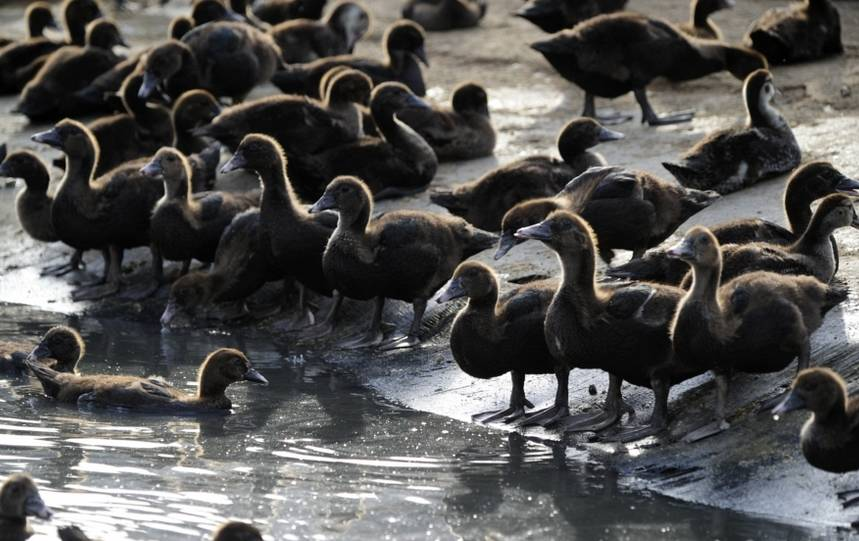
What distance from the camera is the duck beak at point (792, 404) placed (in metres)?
8.16

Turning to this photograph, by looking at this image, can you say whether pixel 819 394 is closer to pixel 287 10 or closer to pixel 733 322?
pixel 733 322

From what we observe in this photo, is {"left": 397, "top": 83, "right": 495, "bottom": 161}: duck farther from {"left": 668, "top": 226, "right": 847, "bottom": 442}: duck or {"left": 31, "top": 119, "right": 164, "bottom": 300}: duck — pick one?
{"left": 668, "top": 226, "right": 847, "bottom": 442}: duck

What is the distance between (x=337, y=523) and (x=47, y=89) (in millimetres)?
10490

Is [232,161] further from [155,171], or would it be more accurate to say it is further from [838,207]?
[838,207]

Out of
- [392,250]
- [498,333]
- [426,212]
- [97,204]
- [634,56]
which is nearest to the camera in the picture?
[498,333]

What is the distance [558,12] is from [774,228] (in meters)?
7.05

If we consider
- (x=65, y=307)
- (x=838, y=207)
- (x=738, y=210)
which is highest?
(x=838, y=207)

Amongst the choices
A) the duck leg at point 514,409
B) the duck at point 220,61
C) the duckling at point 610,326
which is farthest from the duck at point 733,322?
the duck at point 220,61

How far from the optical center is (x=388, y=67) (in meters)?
16.9

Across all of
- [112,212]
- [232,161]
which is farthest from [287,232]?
[112,212]

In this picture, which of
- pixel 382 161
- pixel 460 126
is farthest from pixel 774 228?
pixel 460 126

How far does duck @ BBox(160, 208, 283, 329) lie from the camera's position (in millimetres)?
12852

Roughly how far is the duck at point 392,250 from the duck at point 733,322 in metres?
2.85

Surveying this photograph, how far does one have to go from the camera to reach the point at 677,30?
50.9ft
